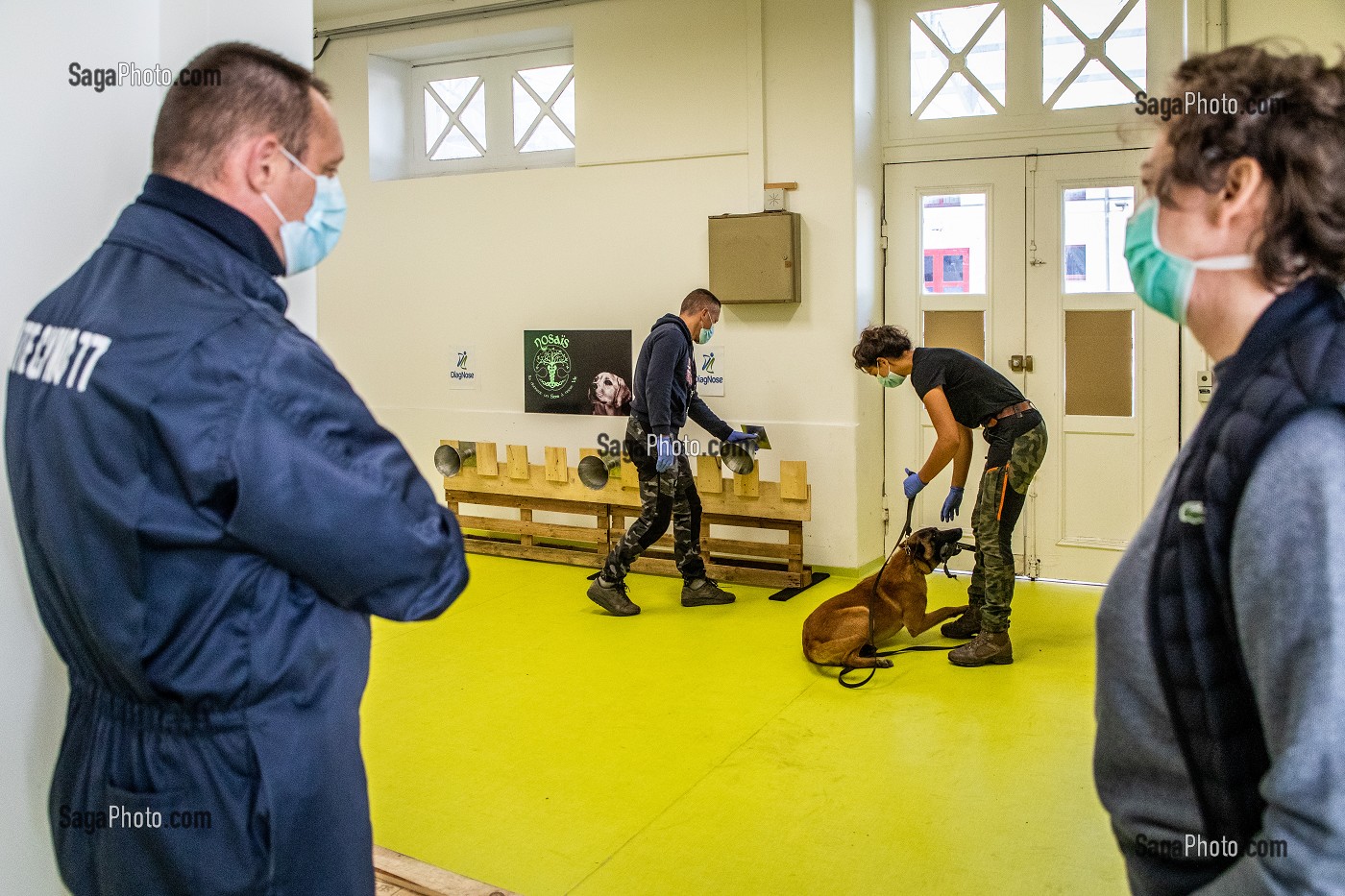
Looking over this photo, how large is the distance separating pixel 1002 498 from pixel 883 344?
98cm

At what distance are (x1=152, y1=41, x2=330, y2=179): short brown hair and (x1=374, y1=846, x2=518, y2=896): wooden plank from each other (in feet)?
7.00

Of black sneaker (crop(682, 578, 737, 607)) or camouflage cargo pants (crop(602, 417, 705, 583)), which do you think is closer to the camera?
camouflage cargo pants (crop(602, 417, 705, 583))

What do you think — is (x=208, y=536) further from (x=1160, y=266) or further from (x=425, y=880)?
(x=425, y=880)

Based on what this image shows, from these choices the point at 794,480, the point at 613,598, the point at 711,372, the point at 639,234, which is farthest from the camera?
the point at 639,234

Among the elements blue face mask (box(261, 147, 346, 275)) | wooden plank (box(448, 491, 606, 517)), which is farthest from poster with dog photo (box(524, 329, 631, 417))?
blue face mask (box(261, 147, 346, 275))

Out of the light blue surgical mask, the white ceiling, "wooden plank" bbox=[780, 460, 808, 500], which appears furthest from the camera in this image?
the white ceiling

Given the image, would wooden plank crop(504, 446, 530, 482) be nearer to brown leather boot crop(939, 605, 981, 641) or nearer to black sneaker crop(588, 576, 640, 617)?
black sneaker crop(588, 576, 640, 617)

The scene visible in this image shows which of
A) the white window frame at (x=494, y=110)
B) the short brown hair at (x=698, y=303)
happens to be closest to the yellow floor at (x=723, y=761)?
the short brown hair at (x=698, y=303)

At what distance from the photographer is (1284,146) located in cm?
120

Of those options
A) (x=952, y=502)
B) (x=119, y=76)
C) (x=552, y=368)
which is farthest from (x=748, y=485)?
(x=119, y=76)

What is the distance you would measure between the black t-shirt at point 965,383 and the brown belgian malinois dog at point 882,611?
0.68m

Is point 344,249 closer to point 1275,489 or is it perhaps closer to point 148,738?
point 148,738

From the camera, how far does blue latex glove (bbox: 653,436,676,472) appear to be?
644 centimetres

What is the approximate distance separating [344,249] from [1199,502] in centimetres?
889
